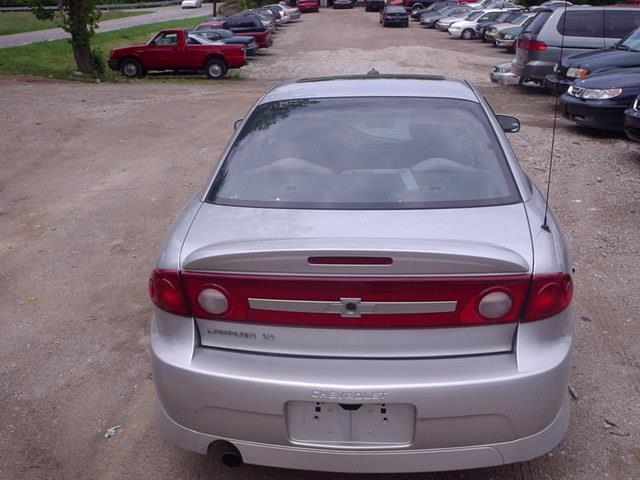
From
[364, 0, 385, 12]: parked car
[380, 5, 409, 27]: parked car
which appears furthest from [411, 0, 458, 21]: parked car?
[364, 0, 385, 12]: parked car

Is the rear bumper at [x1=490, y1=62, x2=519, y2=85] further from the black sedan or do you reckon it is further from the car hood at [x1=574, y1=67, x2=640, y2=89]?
the black sedan

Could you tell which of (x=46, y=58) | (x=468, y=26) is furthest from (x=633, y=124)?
(x=468, y=26)

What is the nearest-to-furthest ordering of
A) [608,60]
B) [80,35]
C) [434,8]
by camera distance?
1. [608,60]
2. [80,35]
3. [434,8]

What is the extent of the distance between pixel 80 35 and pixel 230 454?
2081cm

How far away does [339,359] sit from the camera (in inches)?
115

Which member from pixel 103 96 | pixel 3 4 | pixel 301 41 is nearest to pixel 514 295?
pixel 103 96

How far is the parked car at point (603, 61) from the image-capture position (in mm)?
12852

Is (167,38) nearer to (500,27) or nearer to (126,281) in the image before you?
(500,27)

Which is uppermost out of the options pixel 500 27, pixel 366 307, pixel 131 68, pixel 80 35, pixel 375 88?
pixel 375 88

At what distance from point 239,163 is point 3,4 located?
71561mm

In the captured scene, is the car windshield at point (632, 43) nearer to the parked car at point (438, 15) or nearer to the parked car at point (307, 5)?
the parked car at point (438, 15)

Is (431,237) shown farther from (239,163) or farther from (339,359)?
(239,163)

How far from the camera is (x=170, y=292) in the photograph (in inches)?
121

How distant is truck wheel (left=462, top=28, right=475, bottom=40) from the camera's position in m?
38.0
